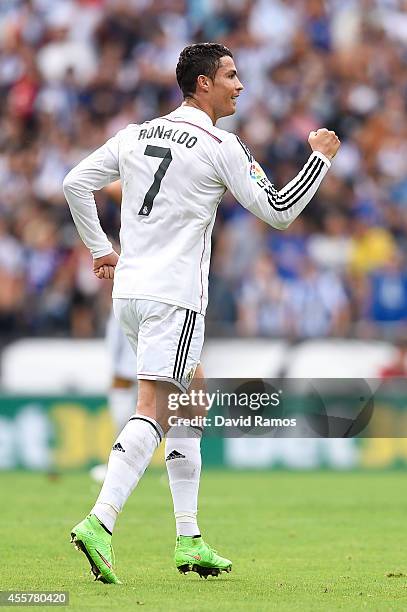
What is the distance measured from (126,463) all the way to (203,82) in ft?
5.90

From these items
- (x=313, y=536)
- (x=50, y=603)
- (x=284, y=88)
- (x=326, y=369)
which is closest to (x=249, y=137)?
(x=284, y=88)

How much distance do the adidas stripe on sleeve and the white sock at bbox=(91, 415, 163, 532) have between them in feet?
3.49

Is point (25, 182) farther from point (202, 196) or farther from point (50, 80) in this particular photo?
point (202, 196)

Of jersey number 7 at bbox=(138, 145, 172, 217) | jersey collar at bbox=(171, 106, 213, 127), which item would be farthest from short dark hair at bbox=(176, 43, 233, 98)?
jersey number 7 at bbox=(138, 145, 172, 217)

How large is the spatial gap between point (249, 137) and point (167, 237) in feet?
38.1

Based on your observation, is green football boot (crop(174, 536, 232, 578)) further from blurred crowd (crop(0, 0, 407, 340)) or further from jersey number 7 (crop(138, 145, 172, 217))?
blurred crowd (crop(0, 0, 407, 340))

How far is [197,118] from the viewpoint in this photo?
6008mm

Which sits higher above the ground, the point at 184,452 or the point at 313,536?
the point at 184,452

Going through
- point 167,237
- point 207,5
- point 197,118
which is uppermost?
point 207,5

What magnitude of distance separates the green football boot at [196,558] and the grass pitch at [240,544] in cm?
6

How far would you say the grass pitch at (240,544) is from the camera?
5434 millimetres

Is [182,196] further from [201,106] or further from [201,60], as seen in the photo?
[201,60]

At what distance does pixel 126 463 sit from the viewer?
18.7 feet

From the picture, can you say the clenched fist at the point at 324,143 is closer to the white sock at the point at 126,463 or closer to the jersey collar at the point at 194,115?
the jersey collar at the point at 194,115
